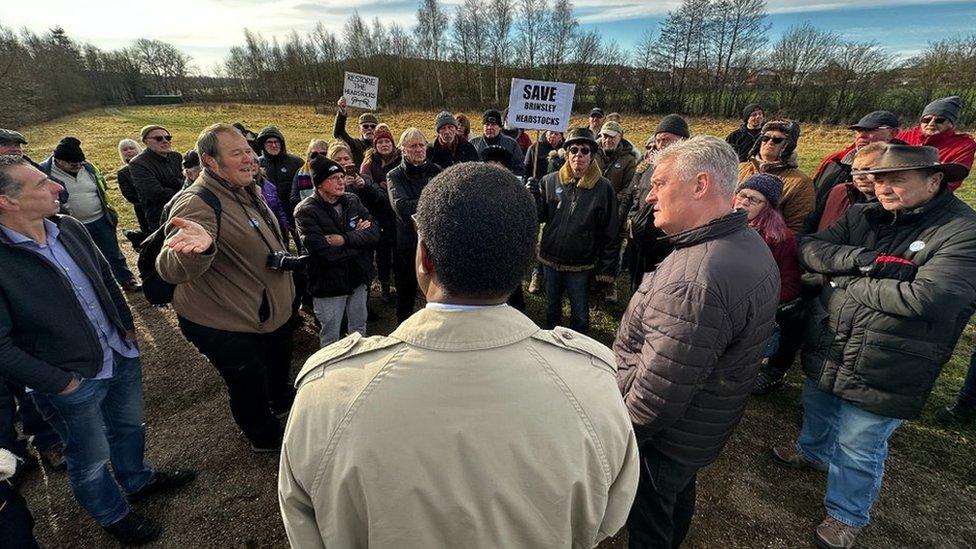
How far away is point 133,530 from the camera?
271cm

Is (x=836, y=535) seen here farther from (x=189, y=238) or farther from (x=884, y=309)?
(x=189, y=238)

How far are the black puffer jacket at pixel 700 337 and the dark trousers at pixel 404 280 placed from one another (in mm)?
3242

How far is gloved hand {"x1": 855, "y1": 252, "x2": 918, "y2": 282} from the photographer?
221cm

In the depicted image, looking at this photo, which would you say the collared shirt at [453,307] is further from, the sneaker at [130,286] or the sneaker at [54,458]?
the sneaker at [130,286]

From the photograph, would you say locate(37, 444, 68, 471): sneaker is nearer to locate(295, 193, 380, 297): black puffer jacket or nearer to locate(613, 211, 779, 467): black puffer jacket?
locate(295, 193, 380, 297): black puffer jacket

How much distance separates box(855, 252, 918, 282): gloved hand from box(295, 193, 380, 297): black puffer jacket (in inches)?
141

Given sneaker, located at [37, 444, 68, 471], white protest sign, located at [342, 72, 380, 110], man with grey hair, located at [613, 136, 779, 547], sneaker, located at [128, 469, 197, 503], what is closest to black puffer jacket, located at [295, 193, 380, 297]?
sneaker, located at [128, 469, 197, 503]

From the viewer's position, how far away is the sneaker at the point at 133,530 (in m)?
2.68

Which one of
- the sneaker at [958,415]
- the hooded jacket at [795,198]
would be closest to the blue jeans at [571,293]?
the hooded jacket at [795,198]

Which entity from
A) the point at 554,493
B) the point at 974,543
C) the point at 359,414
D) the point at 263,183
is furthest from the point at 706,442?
the point at 263,183

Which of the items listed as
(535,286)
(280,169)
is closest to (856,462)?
(535,286)

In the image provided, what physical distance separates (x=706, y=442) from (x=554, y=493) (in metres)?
1.46

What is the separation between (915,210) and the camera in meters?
2.29

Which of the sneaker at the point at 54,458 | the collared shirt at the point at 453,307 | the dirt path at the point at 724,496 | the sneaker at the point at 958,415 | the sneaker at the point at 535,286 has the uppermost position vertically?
the collared shirt at the point at 453,307
